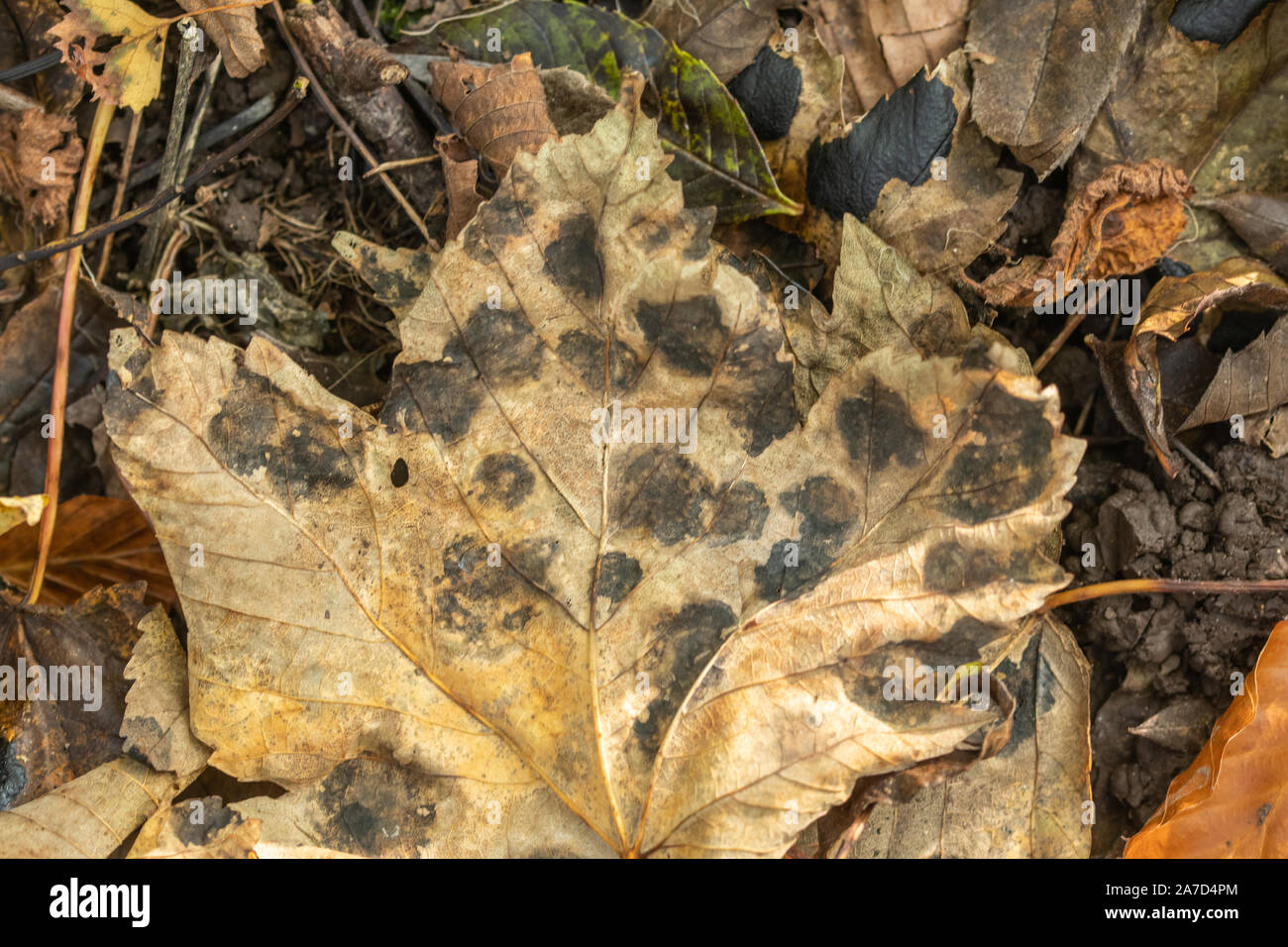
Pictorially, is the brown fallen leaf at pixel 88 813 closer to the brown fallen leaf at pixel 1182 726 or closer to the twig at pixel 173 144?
the twig at pixel 173 144

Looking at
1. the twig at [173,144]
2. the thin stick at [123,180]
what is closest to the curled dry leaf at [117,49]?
the twig at [173,144]

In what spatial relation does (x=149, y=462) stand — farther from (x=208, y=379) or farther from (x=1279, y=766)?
(x=1279, y=766)

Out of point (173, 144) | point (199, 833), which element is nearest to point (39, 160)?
point (173, 144)

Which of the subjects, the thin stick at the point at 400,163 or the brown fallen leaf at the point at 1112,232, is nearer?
the brown fallen leaf at the point at 1112,232


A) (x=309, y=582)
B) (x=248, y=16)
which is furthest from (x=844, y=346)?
(x=248, y=16)

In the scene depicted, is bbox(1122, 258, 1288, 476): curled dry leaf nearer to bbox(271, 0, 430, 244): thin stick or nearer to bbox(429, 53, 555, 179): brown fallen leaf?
bbox(429, 53, 555, 179): brown fallen leaf

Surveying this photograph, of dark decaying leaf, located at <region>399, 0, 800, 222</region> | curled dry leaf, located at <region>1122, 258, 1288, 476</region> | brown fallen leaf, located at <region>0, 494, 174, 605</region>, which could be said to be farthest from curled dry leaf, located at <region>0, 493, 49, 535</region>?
curled dry leaf, located at <region>1122, 258, 1288, 476</region>
